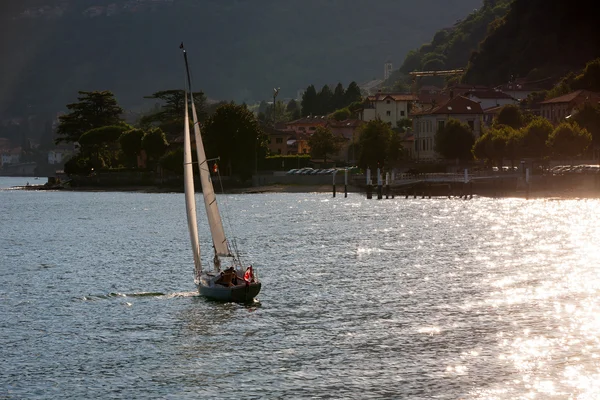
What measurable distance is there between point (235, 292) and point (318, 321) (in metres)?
7.10

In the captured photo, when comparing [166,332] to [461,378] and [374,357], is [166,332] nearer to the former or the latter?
[374,357]

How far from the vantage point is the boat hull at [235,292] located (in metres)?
63.2

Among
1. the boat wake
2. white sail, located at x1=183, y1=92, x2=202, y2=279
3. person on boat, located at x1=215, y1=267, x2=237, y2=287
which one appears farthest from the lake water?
white sail, located at x1=183, y1=92, x2=202, y2=279

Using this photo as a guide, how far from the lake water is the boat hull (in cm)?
58

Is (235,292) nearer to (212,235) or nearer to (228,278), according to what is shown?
(228,278)

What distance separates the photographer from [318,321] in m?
58.4

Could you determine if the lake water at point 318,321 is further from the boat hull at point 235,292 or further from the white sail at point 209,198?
the white sail at point 209,198

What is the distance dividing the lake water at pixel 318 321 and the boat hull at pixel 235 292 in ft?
1.92

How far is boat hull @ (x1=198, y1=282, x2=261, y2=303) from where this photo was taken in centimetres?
6322

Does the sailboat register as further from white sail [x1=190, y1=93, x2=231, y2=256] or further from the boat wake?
the boat wake

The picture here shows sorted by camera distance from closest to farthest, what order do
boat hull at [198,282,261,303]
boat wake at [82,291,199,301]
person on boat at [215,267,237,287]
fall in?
boat hull at [198,282,261,303] < person on boat at [215,267,237,287] < boat wake at [82,291,199,301]

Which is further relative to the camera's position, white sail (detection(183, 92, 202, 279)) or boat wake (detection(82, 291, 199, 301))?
boat wake (detection(82, 291, 199, 301))

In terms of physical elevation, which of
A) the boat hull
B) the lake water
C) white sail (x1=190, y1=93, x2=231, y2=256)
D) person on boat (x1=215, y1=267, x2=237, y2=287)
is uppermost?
white sail (x1=190, y1=93, x2=231, y2=256)

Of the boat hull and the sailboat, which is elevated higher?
the sailboat
